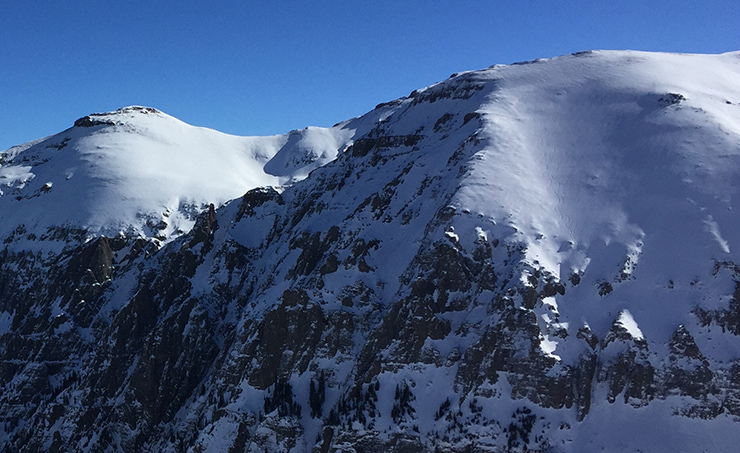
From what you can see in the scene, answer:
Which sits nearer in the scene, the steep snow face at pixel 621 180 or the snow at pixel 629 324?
the snow at pixel 629 324

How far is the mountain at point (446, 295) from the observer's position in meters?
116

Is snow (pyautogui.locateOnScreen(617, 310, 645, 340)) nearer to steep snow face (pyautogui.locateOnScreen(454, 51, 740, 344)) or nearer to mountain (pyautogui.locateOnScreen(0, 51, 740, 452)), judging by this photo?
mountain (pyautogui.locateOnScreen(0, 51, 740, 452))

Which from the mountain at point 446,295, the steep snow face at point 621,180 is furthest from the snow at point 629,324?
the steep snow face at point 621,180

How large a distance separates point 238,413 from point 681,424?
68.1 meters

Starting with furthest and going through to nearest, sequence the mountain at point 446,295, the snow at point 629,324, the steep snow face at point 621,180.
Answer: the steep snow face at point 621,180
the snow at point 629,324
the mountain at point 446,295

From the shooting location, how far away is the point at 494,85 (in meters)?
182

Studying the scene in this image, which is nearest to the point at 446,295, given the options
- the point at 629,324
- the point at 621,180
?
the point at 629,324

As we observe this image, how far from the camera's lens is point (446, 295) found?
131 m

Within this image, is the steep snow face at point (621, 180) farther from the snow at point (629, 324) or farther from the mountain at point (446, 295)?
the snow at point (629, 324)

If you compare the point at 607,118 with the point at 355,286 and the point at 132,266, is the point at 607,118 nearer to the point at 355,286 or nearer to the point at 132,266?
the point at 355,286

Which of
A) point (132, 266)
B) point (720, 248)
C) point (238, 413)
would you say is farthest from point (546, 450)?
point (132, 266)

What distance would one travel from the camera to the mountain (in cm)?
11556

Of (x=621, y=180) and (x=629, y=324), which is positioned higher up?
(x=621, y=180)

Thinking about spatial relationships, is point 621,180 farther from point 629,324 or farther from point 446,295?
point 446,295
